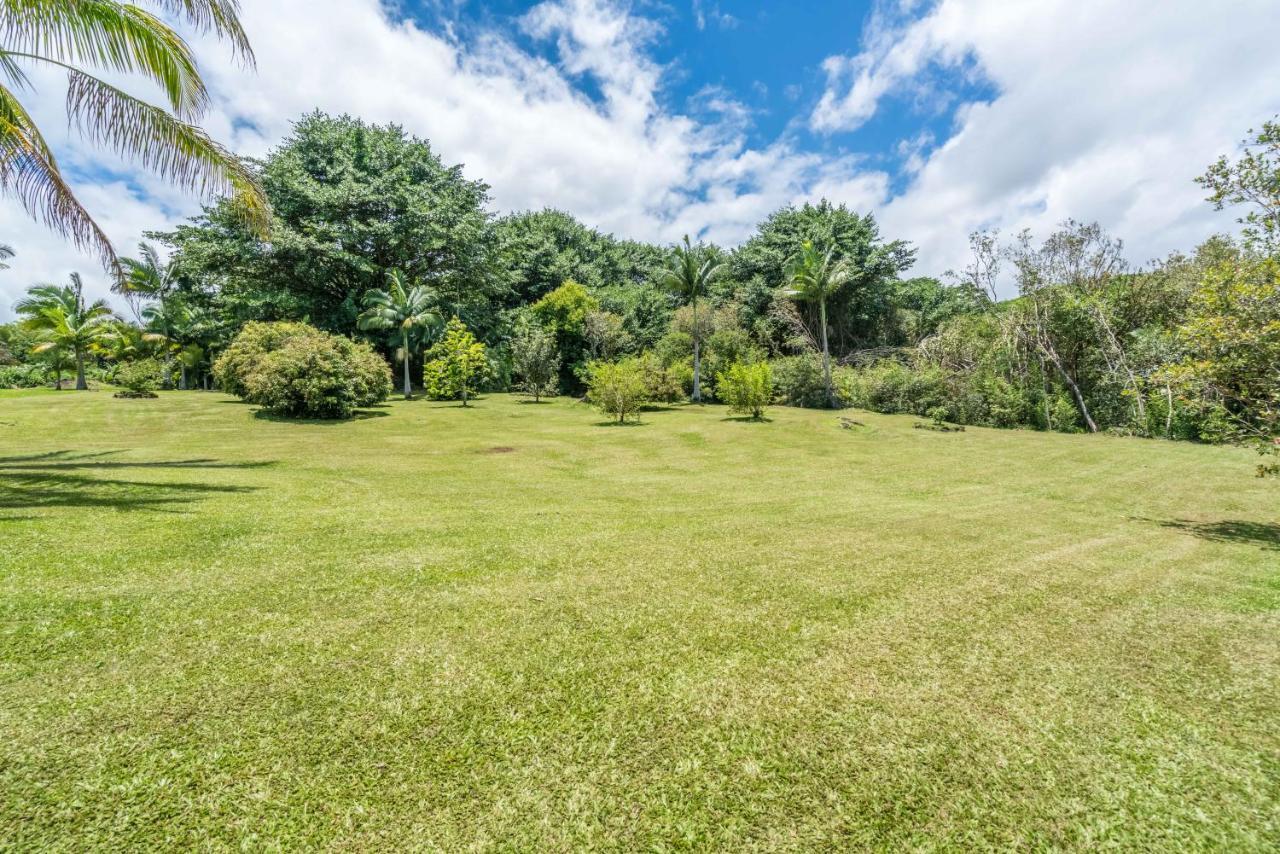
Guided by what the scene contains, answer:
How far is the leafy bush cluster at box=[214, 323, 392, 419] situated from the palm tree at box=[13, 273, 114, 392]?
17470mm

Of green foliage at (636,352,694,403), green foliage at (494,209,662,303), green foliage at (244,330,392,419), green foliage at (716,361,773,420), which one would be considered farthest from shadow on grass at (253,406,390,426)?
Answer: green foliage at (494,209,662,303)

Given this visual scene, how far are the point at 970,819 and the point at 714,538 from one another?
4.57m

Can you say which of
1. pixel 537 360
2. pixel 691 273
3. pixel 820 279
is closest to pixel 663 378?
pixel 691 273

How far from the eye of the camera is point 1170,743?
9.85 ft

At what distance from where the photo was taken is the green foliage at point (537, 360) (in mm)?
32688

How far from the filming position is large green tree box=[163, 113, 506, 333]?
31.7 metres

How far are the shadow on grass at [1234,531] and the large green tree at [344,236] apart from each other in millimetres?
36366

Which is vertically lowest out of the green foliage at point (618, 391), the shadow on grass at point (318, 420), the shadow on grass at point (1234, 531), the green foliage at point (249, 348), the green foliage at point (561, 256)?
the shadow on grass at point (1234, 531)

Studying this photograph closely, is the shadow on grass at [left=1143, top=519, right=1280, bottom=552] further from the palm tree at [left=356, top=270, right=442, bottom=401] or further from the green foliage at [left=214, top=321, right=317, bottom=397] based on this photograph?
the palm tree at [left=356, top=270, right=442, bottom=401]

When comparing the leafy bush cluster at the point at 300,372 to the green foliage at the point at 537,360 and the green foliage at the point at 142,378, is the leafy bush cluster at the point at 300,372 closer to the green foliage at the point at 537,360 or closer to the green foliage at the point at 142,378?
the green foliage at the point at 142,378

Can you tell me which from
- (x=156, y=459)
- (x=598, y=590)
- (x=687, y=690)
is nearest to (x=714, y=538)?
(x=598, y=590)

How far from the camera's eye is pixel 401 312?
33188 millimetres

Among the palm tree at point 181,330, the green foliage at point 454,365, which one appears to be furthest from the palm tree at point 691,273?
the palm tree at point 181,330

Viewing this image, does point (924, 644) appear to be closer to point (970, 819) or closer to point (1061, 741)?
point (1061, 741)
